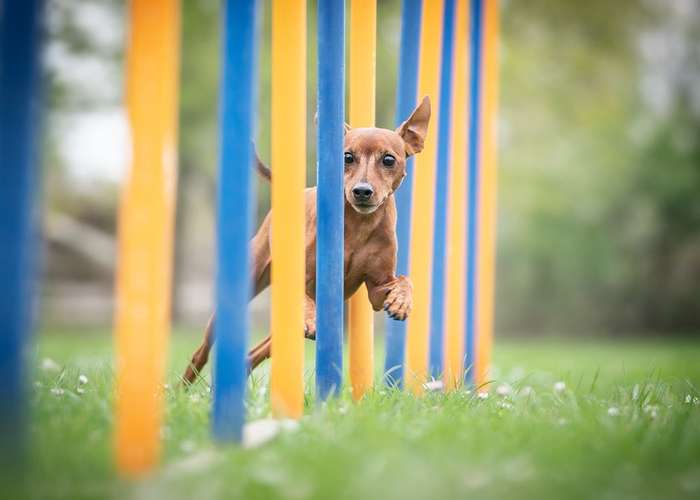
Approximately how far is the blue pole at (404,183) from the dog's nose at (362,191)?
29.4 inches

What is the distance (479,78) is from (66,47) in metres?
8.48

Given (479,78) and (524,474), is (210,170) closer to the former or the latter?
(479,78)

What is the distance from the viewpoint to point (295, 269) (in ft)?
9.79

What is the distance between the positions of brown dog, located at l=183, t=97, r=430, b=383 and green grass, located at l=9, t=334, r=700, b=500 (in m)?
0.42

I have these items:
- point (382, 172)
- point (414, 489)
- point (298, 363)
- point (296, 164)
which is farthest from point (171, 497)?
point (382, 172)

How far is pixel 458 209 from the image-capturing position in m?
5.28

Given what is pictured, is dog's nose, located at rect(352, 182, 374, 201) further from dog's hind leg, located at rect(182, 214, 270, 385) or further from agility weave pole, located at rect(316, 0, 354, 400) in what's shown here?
dog's hind leg, located at rect(182, 214, 270, 385)

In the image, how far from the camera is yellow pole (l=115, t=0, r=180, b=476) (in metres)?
2.20

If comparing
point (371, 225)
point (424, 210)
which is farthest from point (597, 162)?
point (371, 225)

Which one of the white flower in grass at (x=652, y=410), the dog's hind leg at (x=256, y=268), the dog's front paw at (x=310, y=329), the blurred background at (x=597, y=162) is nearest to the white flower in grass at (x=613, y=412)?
the white flower in grass at (x=652, y=410)

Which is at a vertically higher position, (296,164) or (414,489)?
(296,164)

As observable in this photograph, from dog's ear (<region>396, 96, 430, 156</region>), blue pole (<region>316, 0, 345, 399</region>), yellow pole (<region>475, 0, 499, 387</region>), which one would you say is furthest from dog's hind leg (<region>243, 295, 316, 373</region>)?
yellow pole (<region>475, 0, 499, 387</region>)

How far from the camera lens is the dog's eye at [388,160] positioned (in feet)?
11.6

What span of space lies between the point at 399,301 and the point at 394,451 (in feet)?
3.38
